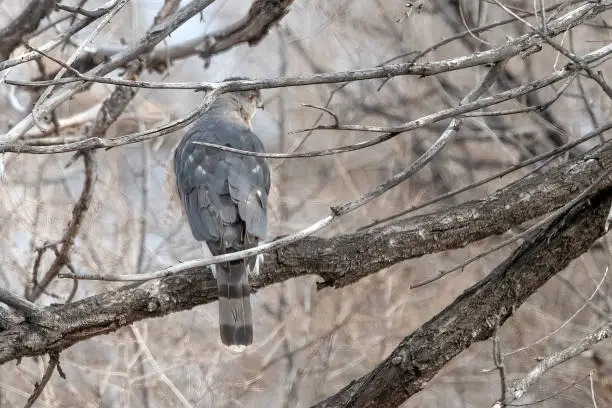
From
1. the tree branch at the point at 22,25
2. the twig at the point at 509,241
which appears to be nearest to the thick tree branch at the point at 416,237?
the twig at the point at 509,241

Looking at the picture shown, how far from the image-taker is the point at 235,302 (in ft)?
14.8

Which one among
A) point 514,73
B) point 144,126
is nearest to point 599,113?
point 514,73

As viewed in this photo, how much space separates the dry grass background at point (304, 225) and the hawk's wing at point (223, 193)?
49.2 inches

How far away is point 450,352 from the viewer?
153 inches

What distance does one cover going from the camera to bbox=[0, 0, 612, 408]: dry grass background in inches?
257

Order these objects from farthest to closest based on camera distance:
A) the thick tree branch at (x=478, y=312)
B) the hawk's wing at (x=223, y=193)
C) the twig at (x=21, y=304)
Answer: the hawk's wing at (x=223, y=193) → the thick tree branch at (x=478, y=312) → the twig at (x=21, y=304)

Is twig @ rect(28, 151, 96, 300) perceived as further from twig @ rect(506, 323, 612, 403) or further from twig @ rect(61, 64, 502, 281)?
twig @ rect(506, 323, 612, 403)

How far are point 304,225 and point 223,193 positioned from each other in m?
2.24

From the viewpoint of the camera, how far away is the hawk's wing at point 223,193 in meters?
4.90

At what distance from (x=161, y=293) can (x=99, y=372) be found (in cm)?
225

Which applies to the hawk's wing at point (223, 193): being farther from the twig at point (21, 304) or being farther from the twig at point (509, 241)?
the twig at point (509, 241)

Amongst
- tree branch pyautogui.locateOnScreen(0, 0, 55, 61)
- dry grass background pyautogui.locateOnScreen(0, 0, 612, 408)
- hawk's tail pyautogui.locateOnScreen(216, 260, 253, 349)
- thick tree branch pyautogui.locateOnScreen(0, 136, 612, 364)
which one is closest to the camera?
thick tree branch pyautogui.locateOnScreen(0, 136, 612, 364)

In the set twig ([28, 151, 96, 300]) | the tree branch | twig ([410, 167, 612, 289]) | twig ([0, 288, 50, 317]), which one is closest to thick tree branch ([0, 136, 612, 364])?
twig ([0, 288, 50, 317])

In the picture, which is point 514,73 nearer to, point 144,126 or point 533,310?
point 533,310
